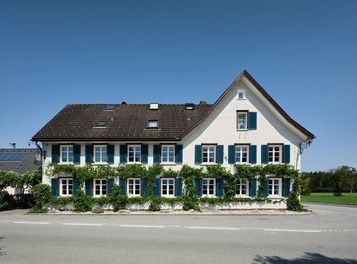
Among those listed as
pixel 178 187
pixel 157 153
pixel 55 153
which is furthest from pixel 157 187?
pixel 55 153

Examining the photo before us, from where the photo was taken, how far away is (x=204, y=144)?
883 inches

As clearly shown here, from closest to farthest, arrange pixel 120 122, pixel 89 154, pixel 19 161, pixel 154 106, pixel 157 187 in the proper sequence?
pixel 157 187 → pixel 89 154 → pixel 120 122 → pixel 154 106 → pixel 19 161

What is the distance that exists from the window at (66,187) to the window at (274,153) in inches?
674

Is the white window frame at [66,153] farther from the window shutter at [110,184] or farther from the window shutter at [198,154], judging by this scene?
the window shutter at [198,154]

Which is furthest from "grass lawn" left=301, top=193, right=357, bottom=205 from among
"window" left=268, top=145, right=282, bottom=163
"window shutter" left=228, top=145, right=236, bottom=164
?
"window shutter" left=228, top=145, right=236, bottom=164

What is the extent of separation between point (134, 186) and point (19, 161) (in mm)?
24299

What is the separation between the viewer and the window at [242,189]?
22156 millimetres

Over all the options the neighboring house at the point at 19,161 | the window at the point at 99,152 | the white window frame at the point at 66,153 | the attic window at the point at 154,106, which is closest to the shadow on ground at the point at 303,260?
the window at the point at 99,152

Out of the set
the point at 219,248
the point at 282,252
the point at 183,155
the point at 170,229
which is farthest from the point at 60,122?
the point at 282,252

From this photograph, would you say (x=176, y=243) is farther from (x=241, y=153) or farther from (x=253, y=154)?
(x=253, y=154)

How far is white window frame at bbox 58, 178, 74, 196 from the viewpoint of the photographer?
22.1 m

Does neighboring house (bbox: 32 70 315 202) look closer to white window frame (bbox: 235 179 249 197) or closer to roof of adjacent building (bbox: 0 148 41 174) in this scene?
white window frame (bbox: 235 179 249 197)

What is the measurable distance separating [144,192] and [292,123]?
13.8m

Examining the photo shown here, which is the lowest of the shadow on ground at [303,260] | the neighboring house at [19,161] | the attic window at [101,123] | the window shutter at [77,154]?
the shadow on ground at [303,260]
